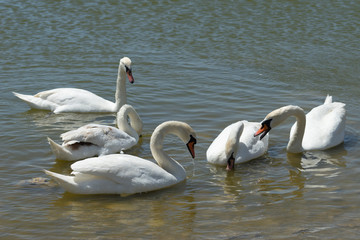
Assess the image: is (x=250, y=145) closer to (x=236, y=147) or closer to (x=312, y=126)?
(x=236, y=147)

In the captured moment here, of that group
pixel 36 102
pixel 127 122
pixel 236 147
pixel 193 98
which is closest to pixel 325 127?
pixel 236 147

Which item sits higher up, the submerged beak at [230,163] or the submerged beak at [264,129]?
the submerged beak at [264,129]

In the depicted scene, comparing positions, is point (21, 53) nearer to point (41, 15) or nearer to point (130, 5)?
point (41, 15)

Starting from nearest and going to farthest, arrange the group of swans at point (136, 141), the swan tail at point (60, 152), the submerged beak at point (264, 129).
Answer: the group of swans at point (136, 141) < the swan tail at point (60, 152) < the submerged beak at point (264, 129)

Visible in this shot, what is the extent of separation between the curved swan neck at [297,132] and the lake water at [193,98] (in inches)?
5.8

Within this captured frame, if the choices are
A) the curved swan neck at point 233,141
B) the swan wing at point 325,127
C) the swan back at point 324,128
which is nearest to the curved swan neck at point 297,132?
the swan back at point 324,128

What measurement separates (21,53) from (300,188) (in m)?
8.49

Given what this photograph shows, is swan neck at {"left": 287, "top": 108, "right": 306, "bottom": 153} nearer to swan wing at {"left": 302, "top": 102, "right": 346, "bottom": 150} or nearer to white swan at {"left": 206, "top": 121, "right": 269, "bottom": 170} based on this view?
swan wing at {"left": 302, "top": 102, "right": 346, "bottom": 150}

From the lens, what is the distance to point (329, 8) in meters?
17.7

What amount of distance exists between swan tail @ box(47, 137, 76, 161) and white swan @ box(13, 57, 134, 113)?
243cm

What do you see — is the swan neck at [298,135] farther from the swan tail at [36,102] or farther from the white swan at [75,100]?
the swan tail at [36,102]

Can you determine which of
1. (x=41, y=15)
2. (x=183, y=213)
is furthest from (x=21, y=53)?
(x=183, y=213)

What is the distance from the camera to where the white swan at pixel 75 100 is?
36.9 feet

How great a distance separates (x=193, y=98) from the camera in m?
12.0
